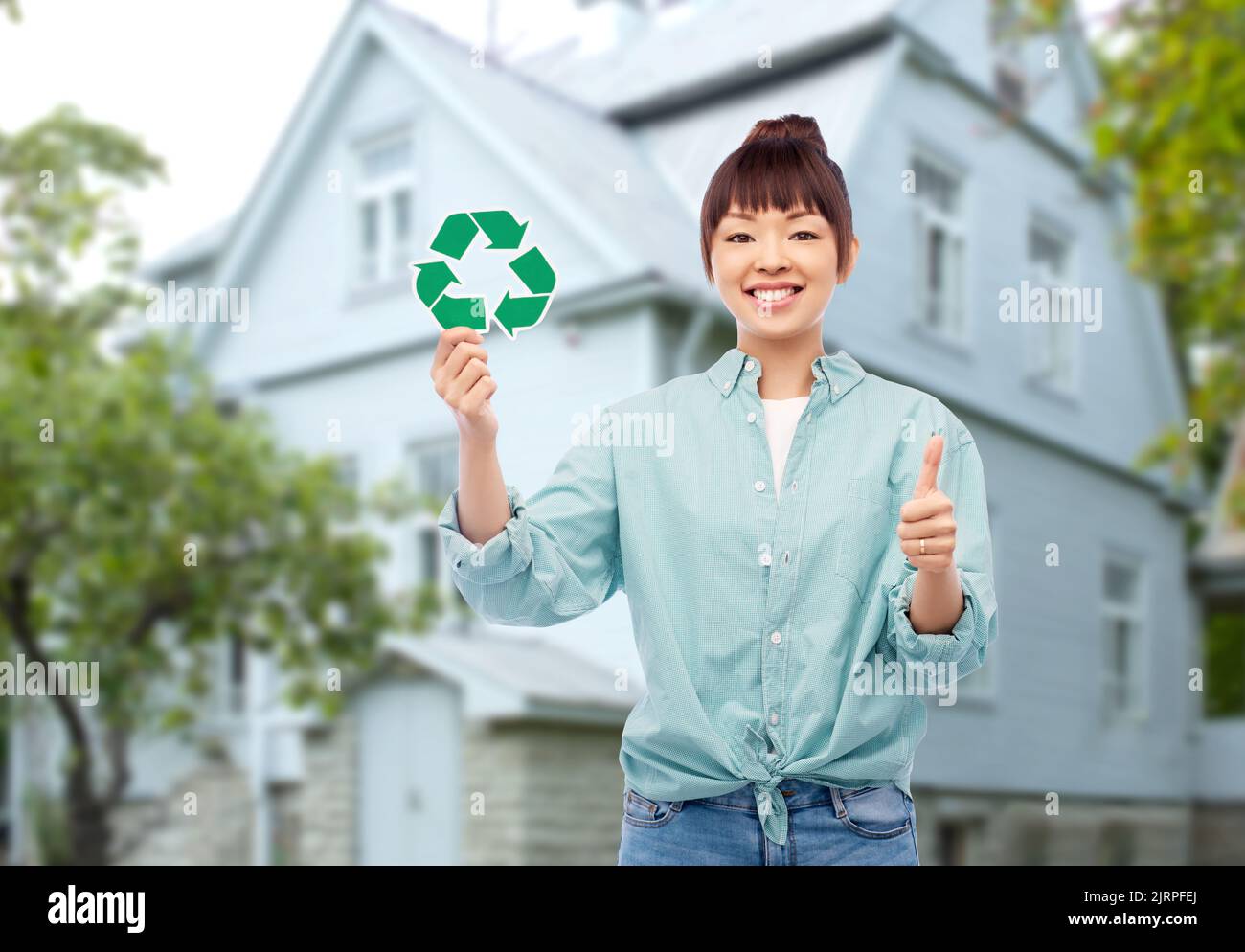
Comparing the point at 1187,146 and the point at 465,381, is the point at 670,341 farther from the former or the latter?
the point at 465,381

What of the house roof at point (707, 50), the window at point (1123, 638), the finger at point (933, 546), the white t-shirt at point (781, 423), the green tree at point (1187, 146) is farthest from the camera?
the window at point (1123, 638)

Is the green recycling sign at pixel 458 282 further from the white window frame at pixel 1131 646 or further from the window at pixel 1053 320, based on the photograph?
the white window frame at pixel 1131 646

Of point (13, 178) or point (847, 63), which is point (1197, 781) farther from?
point (13, 178)

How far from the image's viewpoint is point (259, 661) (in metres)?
11.6

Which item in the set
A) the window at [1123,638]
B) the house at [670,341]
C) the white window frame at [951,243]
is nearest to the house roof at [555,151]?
the house at [670,341]

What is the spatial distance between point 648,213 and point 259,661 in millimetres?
4653

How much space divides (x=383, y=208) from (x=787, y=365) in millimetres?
9270

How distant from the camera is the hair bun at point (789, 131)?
188cm

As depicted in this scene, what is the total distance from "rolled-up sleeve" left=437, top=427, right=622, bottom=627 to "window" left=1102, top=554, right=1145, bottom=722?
40.3 ft

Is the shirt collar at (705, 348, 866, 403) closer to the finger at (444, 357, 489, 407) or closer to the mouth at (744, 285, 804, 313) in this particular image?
the mouth at (744, 285, 804, 313)

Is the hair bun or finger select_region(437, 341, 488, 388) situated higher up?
the hair bun

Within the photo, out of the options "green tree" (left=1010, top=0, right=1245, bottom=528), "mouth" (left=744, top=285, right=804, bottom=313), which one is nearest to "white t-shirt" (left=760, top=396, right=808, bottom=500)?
"mouth" (left=744, top=285, right=804, bottom=313)

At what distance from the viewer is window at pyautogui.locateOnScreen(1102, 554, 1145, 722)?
13.4 meters

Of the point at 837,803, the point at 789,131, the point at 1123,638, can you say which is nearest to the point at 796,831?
the point at 837,803
